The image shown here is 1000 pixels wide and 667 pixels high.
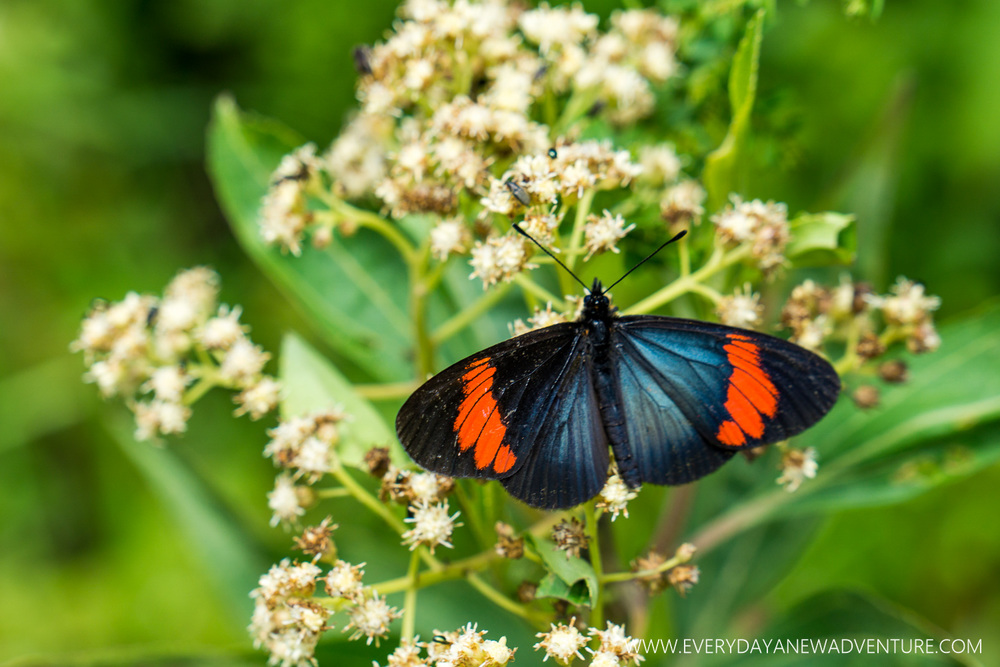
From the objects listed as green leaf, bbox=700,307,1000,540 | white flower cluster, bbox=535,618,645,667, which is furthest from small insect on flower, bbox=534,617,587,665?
green leaf, bbox=700,307,1000,540

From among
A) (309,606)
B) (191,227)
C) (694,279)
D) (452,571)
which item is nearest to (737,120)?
(694,279)

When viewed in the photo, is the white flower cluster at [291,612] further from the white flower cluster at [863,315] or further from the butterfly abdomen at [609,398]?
the white flower cluster at [863,315]

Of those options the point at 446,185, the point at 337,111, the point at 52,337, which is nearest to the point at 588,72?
the point at 446,185

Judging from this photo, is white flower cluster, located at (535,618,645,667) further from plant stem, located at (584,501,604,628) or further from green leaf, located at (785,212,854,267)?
green leaf, located at (785,212,854,267)

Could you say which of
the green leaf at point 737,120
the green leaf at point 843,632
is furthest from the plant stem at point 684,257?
the green leaf at point 843,632

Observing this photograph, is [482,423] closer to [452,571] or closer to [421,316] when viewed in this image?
[452,571]

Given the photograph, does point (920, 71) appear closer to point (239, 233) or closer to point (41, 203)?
point (239, 233)

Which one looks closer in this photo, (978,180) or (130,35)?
(978,180)
